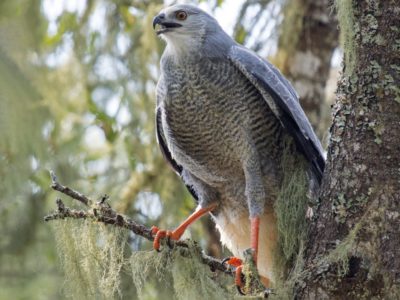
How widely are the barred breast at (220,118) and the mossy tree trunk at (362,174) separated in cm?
100

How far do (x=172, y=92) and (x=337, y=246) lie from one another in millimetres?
1656

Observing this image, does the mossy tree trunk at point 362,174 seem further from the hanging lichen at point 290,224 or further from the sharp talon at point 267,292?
the hanging lichen at point 290,224

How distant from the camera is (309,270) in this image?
136 inches

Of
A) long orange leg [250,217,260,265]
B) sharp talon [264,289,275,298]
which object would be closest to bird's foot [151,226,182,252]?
long orange leg [250,217,260,265]

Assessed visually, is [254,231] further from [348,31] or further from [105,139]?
[105,139]

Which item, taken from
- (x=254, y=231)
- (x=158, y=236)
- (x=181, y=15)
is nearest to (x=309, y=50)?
(x=181, y=15)

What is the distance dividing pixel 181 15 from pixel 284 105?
2.90ft

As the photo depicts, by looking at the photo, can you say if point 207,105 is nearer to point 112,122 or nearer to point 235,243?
point 235,243

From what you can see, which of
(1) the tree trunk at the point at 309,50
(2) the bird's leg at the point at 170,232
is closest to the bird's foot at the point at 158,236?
(2) the bird's leg at the point at 170,232

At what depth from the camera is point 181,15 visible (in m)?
4.99

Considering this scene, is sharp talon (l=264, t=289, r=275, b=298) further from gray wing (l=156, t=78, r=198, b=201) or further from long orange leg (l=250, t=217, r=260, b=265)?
gray wing (l=156, t=78, r=198, b=201)

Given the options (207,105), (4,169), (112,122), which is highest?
(207,105)

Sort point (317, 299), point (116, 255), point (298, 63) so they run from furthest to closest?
point (298, 63)
point (116, 255)
point (317, 299)

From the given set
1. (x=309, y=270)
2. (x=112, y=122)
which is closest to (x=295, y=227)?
(x=309, y=270)
